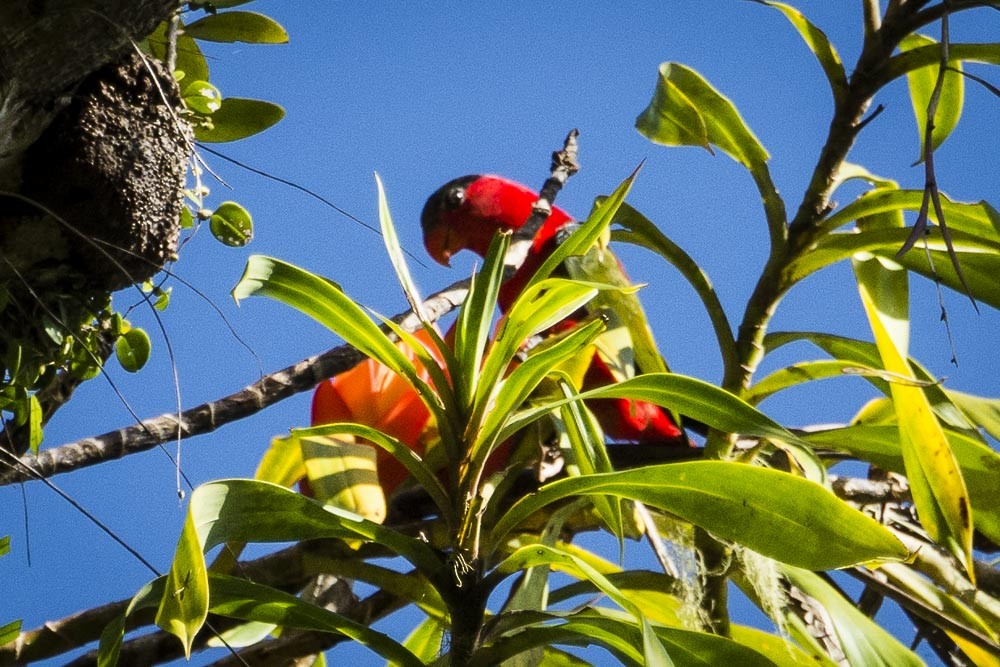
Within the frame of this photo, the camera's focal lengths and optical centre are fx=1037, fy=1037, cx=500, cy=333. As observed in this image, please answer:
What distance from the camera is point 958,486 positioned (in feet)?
2.04

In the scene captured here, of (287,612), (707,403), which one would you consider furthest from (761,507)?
(287,612)

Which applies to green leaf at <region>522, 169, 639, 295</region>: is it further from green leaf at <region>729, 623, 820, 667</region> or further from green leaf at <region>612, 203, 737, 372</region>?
green leaf at <region>729, 623, 820, 667</region>

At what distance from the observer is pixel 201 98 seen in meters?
0.80

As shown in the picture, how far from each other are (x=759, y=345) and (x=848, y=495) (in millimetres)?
136

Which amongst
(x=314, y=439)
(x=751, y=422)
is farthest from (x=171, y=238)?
(x=751, y=422)

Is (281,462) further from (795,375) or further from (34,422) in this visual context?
(795,375)

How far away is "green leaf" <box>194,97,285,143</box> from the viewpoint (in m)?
0.89

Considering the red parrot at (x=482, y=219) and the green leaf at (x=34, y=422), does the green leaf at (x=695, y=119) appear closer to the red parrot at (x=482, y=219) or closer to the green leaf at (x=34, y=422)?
the red parrot at (x=482, y=219)

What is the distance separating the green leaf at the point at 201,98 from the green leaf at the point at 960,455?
1.71 ft

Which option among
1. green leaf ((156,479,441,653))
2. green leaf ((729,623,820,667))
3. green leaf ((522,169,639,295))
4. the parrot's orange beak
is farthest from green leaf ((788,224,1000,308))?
the parrot's orange beak

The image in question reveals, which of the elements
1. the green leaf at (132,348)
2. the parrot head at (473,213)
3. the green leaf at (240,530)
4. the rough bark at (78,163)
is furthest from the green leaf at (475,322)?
the parrot head at (473,213)

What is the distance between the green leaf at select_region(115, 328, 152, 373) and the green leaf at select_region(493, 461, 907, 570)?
1.32 feet

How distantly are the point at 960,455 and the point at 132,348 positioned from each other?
651mm

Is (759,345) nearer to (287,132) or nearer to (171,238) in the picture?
(171,238)
